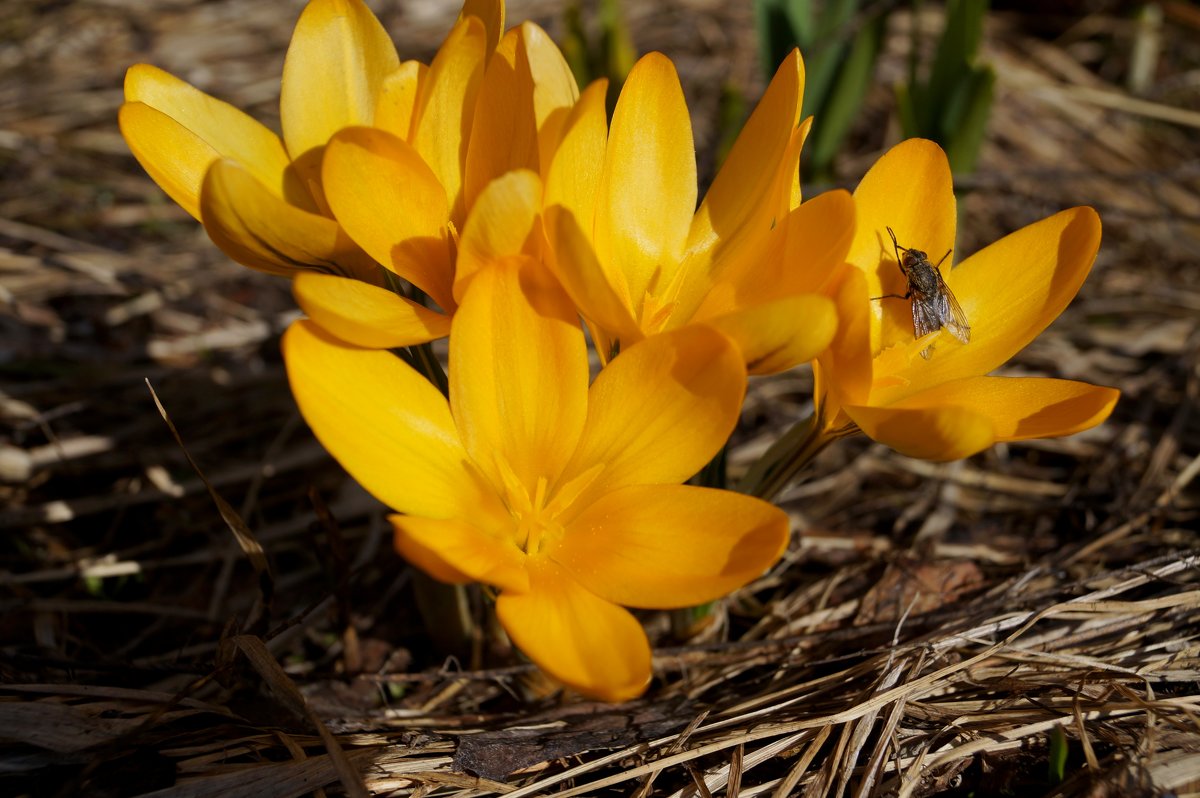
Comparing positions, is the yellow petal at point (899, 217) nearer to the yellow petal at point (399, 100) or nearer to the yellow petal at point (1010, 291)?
the yellow petal at point (1010, 291)

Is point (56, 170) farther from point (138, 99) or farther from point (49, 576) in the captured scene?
point (138, 99)

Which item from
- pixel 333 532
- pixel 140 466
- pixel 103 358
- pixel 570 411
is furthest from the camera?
pixel 103 358

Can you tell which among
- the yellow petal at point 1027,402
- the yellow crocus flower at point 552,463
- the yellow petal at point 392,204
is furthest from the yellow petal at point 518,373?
the yellow petal at point 1027,402

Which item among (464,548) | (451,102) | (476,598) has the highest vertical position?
(451,102)

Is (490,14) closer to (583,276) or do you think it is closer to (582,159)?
(582,159)

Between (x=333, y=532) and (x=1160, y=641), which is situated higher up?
(x=333, y=532)

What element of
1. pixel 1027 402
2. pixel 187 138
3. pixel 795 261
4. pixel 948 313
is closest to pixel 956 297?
pixel 948 313

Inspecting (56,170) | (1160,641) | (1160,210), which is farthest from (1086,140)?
(56,170)
